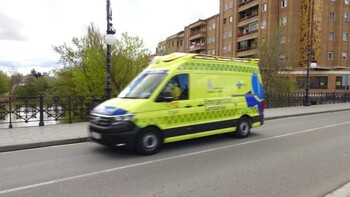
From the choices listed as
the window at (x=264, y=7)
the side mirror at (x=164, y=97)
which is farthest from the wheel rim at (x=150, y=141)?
the window at (x=264, y=7)

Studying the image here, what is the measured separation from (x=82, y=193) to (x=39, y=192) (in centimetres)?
70

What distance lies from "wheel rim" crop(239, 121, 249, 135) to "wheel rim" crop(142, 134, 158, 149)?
10.8ft

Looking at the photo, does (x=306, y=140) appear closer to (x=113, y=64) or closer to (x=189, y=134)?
(x=189, y=134)

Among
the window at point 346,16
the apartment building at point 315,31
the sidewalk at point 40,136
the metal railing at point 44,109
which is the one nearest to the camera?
the sidewalk at point 40,136

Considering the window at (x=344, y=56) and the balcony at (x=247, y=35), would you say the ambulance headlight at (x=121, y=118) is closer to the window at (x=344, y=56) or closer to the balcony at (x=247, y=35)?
the balcony at (x=247, y=35)

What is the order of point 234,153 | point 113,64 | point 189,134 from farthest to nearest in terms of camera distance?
1. point 113,64
2. point 189,134
3. point 234,153

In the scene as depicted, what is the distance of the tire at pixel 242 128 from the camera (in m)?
8.92

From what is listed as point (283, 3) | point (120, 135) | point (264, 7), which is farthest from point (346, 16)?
point (120, 135)

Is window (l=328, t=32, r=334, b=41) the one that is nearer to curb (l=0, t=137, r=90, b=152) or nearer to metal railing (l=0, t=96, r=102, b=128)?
metal railing (l=0, t=96, r=102, b=128)

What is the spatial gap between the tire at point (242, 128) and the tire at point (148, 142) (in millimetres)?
3019

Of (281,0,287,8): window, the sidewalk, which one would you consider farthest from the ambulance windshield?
(281,0,287,8): window

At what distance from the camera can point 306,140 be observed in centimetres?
863

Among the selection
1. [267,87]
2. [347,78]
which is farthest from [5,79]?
[347,78]

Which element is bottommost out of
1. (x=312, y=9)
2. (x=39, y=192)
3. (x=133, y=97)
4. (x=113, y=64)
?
(x=39, y=192)
